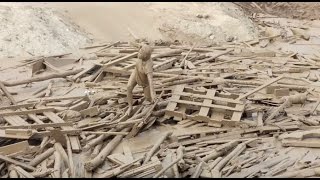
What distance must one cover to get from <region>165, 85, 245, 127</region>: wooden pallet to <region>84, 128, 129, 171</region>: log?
128 cm

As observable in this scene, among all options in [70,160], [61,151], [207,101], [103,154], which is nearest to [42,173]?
[70,160]

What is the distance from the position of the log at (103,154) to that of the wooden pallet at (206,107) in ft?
4.20

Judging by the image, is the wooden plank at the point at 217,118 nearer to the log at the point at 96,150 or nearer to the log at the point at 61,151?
the log at the point at 96,150

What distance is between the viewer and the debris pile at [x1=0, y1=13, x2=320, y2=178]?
764 cm

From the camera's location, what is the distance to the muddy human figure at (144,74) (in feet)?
29.6

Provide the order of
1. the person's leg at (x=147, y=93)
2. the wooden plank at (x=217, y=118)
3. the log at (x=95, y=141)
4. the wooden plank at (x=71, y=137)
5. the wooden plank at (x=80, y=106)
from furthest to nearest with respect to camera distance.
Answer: the wooden plank at (x=80, y=106)
the person's leg at (x=147, y=93)
the wooden plank at (x=217, y=118)
the log at (x=95, y=141)
the wooden plank at (x=71, y=137)

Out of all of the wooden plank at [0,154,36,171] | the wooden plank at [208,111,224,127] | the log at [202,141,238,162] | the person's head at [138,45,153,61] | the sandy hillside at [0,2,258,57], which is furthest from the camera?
the sandy hillside at [0,2,258,57]

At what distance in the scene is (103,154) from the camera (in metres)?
8.00

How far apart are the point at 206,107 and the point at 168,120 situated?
2.85 ft

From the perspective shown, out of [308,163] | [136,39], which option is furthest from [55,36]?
[308,163]

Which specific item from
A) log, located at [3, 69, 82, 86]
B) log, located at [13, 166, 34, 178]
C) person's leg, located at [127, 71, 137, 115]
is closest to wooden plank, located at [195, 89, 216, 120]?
person's leg, located at [127, 71, 137, 115]

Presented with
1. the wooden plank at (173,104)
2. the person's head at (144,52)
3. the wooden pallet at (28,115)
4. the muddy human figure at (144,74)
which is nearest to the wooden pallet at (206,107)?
the wooden plank at (173,104)

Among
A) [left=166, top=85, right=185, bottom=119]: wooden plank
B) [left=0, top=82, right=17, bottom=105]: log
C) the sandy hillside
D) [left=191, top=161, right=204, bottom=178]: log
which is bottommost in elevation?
[left=191, top=161, right=204, bottom=178]: log

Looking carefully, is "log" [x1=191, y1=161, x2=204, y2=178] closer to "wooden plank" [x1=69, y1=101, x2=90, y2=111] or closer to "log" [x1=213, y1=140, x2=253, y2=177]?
"log" [x1=213, y1=140, x2=253, y2=177]
